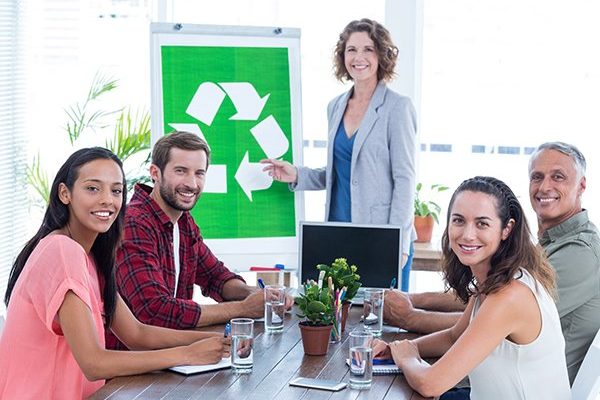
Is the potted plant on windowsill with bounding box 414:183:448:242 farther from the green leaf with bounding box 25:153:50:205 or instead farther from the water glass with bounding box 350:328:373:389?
the water glass with bounding box 350:328:373:389

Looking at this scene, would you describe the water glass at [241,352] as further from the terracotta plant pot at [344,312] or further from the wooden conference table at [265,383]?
the terracotta plant pot at [344,312]

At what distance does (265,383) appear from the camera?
7.59 ft

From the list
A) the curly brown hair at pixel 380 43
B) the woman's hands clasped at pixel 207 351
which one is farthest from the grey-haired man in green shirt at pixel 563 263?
the curly brown hair at pixel 380 43

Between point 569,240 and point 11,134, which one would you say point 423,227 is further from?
point 11,134

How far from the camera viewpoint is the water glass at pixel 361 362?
2328mm

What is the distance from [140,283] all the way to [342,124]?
149 centimetres

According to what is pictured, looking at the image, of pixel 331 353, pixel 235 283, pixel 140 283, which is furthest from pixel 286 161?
pixel 331 353

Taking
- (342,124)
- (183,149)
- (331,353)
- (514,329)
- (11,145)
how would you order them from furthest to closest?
(11,145) < (342,124) < (183,149) < (331,353) < (514,329)

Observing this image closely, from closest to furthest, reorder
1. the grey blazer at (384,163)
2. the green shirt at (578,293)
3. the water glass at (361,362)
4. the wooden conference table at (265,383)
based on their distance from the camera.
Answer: the wooden conference table at (265,383), the water glass at (361,362), the green shirt at (578,293), the grey blazer at (384,163)

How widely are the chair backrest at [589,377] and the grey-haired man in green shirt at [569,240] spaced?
0.17 meters

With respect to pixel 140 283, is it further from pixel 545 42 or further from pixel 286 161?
pixel 545 42

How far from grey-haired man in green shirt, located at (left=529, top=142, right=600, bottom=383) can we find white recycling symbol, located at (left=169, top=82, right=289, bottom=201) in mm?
1446

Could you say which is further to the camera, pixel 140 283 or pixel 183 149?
pixel 183 149

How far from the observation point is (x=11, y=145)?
Result: 196 inches
